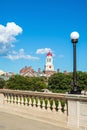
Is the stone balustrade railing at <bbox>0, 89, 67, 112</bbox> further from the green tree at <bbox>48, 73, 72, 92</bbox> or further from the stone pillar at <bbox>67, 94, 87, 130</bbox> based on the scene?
the green tree at <bbox>48, 73, 72, 92</bbox>

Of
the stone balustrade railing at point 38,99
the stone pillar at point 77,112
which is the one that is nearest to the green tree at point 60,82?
the stone balustrade railing at point 38,99

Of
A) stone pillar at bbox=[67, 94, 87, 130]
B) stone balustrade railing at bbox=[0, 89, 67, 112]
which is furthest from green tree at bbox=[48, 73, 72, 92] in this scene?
stone pillar at bbox=[67, 94, 87, 130]

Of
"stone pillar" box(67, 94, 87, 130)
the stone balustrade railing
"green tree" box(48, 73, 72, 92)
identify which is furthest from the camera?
"green tree" box(48, 73, 72, 92)

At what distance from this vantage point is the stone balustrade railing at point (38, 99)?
39.8 ft

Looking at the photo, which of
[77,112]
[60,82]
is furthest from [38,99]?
[60,82]

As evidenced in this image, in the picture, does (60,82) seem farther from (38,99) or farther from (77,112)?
(77,112)

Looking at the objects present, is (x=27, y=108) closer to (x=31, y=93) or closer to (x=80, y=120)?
(x=31, y=93)

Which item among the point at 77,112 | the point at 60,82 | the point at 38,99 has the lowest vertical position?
the point at 60,82

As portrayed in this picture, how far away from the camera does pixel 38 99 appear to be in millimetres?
13523

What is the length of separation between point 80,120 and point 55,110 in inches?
71.0

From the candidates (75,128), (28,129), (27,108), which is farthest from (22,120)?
(75,128)

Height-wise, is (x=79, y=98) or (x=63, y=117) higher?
(x=79, y=98)

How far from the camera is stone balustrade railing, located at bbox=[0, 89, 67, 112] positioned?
12.1m

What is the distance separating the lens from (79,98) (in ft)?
35.2
